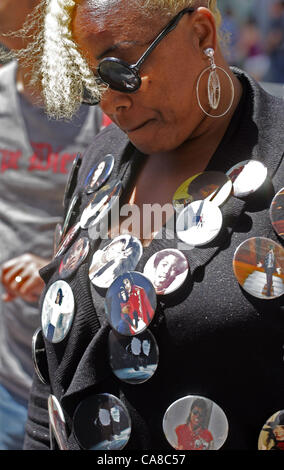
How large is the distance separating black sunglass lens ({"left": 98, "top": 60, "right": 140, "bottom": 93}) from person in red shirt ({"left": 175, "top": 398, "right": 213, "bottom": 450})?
2.01ft

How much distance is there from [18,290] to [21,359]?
24 cm

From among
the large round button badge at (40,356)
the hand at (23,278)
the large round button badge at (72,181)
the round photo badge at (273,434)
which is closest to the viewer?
the round photo badge at (273,434)

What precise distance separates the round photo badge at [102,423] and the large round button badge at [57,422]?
7 centimetres

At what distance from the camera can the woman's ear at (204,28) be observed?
49.0 inches

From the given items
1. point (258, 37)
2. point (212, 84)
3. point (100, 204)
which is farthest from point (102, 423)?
point (258, 37)

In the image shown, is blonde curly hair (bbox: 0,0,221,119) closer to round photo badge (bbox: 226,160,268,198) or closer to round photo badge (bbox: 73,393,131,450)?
round photo badge (bbox: 226,160,268,198)

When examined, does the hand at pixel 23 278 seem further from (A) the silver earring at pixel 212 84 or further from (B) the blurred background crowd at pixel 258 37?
(B) the blurred background crowd at pixel 258 37

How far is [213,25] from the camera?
1260 mm

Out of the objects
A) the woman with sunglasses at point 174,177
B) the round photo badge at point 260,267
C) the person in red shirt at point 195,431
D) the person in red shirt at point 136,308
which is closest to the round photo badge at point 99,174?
the woman with sunglasses at point 174,177

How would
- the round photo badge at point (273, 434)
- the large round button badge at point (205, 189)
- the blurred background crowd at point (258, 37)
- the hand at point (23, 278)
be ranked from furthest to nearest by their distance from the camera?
1. the blurred background crowd at point (258, 37)
2. the hand at point (23, 278)
3. the large round button badge at point (205, 189)
4. the round photo badge at point (273, 434)

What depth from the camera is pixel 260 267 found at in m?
1.10

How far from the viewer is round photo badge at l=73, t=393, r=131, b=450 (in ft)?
3.82
